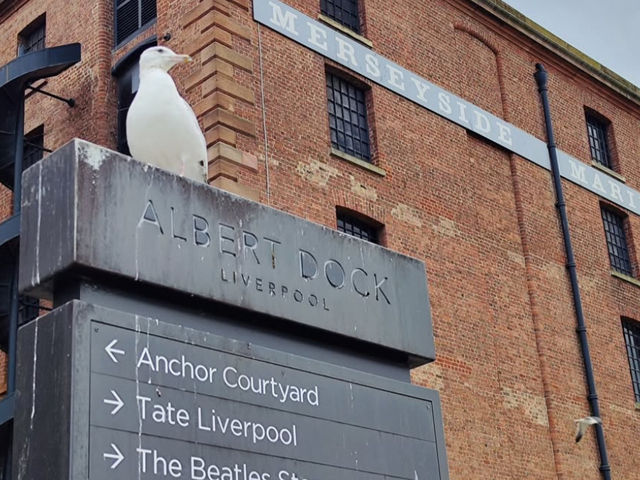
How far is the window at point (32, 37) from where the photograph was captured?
21.3m

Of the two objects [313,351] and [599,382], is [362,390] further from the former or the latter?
[599,382]

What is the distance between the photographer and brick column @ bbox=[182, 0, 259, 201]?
15.8 meters

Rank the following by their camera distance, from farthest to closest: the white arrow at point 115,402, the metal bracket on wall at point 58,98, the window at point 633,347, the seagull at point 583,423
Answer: the window at point 633,347
the seagull at point 583,423
the metal bracket on wall at point 58,98
the white arrow at point 115,402

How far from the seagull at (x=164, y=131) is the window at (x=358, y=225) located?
9719 mm

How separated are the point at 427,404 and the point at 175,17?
11684mm

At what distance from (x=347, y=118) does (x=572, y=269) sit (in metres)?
5.89

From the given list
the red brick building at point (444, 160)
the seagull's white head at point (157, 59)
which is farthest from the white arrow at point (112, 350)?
the red brick building at point (444, 160)

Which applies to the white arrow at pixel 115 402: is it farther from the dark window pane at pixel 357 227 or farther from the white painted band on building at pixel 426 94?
the white painted band on building at pixel 426 94

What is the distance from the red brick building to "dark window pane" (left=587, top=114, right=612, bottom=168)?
58cm

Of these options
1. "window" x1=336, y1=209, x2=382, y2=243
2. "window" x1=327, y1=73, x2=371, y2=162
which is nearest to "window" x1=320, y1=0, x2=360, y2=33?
"window" x1=327, y1=73, x2=371, y2=162

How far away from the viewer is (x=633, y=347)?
22547 millimetres

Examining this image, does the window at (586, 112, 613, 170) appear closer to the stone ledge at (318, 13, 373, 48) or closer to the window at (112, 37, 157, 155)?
the stone ledge at (318, 13, 373, 48)

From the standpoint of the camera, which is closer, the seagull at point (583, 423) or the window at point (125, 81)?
the window at point (125, 81)

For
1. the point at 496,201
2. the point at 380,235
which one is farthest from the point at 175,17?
the point at 496,201
